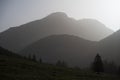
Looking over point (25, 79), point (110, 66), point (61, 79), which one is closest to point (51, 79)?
point (61, 79)

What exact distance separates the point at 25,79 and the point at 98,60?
56949 millimetres

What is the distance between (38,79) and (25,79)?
8.20 ft

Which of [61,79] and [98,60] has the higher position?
Result: [98,60]

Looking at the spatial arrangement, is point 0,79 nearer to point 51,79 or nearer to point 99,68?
point 51,79

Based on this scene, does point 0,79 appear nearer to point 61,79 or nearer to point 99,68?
point 61,79

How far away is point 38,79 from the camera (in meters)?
34.5

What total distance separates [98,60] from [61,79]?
50355mm

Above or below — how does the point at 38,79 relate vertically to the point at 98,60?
below

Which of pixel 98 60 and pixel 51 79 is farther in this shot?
pixel 98 60

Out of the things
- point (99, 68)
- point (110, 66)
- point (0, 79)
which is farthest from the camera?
point (110, 66)

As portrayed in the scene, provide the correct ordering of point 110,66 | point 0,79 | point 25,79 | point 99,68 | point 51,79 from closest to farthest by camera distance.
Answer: point 0,79 < point 25,79 < point 51,79 < point 99,68 < point 110,66

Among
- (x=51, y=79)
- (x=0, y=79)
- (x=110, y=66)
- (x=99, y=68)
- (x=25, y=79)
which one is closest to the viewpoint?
(x=0, y=79)

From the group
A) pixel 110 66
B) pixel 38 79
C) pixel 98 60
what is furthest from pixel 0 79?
pixel 110 66

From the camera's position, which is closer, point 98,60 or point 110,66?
point 98,60
